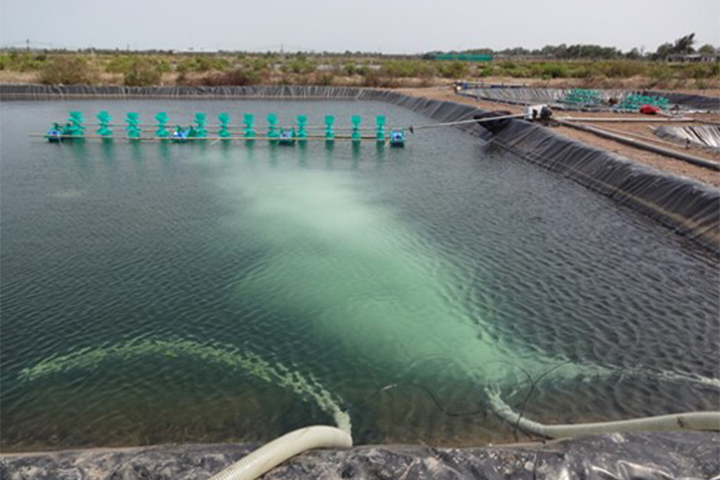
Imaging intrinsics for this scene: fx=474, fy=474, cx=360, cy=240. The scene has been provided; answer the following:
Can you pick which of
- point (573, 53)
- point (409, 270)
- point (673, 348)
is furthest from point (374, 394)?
point (573, 53)

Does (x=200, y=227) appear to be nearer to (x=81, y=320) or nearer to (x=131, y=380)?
(x=81, y=320)

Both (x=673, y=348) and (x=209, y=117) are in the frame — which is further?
(x=209, y=117)

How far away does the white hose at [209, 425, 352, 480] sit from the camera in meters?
3.60

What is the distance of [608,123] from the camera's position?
22.4m

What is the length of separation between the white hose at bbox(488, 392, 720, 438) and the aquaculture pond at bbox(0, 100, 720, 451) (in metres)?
0.20

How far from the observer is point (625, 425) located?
500cm

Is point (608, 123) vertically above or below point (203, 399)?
above

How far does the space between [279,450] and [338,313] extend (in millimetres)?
4113

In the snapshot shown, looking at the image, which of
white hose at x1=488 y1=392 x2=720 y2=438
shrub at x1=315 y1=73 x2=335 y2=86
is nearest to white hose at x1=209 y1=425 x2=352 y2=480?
white hose at x1=488 y1=392 x2=720 y2=438

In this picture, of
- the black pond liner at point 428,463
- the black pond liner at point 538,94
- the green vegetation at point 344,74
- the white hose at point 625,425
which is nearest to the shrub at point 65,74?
the green vegetation at point 344,74

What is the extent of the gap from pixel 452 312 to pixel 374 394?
2.52m

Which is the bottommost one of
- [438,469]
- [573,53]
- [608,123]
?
[438,469]

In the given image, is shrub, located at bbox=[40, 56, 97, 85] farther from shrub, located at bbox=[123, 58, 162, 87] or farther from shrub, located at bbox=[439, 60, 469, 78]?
shrub, located at bbox=[439, 60, 469, 78]

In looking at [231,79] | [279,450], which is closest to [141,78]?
[231,79]
